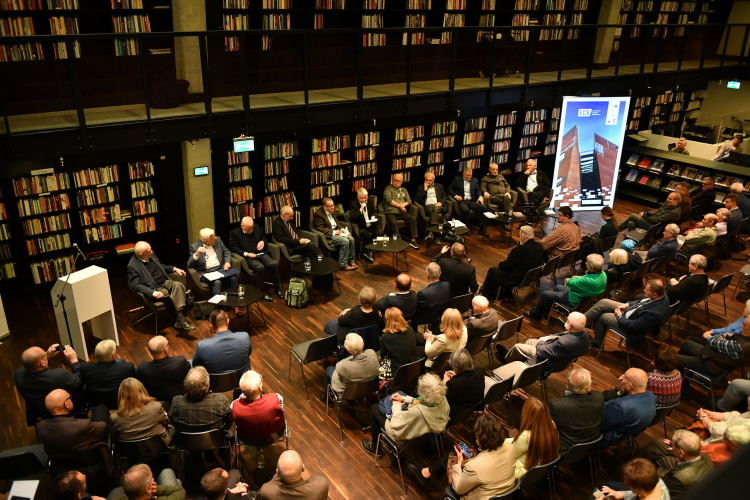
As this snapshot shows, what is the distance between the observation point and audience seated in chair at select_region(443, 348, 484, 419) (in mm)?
5168

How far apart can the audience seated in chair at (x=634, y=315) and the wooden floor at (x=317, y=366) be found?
464 mm

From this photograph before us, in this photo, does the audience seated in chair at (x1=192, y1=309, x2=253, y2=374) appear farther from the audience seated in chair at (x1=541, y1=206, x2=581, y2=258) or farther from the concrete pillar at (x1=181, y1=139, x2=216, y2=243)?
the audience seated in chair at (x1=541, y1=206, x2=581, y2=258)

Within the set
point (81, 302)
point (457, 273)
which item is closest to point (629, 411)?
point (457, 273)

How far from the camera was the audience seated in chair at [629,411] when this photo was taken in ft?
16.6

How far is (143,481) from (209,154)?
6.08 m

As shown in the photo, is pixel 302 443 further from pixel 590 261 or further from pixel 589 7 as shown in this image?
pixel 589 7

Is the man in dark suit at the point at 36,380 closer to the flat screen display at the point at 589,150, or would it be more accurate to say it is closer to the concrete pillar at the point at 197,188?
the concrete pillar at the point at 197,188

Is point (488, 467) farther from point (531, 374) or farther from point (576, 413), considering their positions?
point (531, 374)

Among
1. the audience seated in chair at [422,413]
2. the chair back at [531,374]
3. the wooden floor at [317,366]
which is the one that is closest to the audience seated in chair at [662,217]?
the wooden floor at [317,366]

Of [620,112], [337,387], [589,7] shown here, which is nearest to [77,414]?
[337,387]

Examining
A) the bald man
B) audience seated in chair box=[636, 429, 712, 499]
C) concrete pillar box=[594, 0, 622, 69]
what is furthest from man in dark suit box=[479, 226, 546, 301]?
concrete pillar box=[594, 0, 622, 69]

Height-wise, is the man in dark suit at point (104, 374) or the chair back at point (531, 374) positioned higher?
the man in dark suit at point (104, 374)

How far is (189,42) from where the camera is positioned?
7.50 metres

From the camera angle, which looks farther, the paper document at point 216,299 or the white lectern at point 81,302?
the paper document at point 216,299
